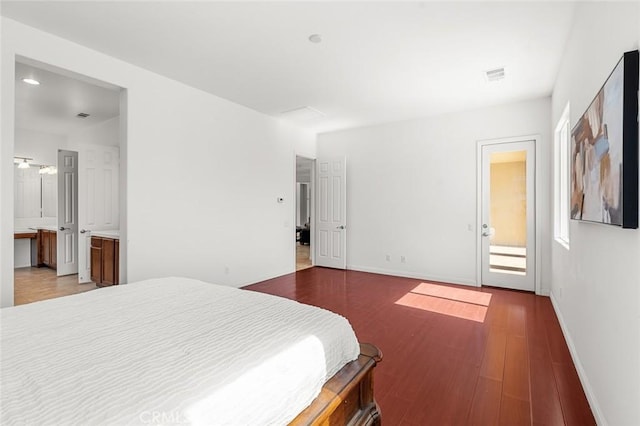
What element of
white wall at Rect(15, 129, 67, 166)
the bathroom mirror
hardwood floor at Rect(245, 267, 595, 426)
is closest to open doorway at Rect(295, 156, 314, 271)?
hardwood floor at Rect(245, 267, 595, 426)

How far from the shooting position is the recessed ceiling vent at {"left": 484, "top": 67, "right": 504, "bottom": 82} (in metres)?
3.50

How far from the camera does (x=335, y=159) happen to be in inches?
244

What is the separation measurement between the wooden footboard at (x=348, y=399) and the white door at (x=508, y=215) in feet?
12.7

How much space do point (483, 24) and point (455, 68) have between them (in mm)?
823

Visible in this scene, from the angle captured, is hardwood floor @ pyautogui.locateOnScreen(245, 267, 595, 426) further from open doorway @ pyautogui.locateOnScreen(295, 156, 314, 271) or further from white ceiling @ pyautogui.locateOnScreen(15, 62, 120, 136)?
white ceiling @ pyautogui.locateOnScreen(15, 62, 120, 136)

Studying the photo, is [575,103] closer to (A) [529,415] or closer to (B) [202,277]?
(A) [529,415]

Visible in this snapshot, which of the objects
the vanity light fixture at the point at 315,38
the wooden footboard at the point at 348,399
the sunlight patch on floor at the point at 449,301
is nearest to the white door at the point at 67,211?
the vanity light fixture at the point at 315,38

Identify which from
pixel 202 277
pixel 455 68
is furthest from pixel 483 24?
pixel 202 277

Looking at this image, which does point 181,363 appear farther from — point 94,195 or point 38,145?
point 38,145

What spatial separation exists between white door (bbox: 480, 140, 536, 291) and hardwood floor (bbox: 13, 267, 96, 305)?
6.31 metres

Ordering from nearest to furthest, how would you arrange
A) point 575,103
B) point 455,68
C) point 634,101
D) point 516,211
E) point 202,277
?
point 634,101 → point 575,103 → point 455,68 → point 202,277 → point 516,211

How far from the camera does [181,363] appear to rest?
1136 mm

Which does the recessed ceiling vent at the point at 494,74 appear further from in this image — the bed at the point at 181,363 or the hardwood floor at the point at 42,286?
the hardwood floor at the point at 42,286

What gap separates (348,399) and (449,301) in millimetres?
3075
